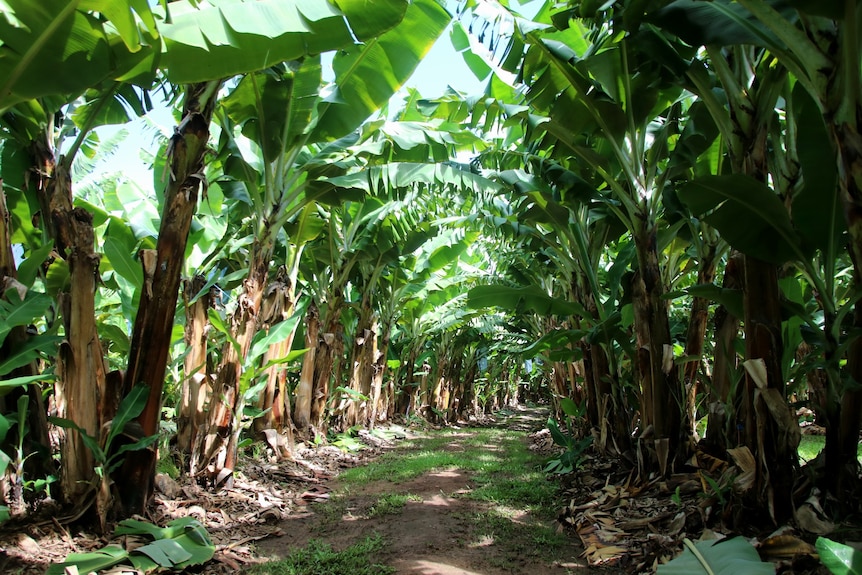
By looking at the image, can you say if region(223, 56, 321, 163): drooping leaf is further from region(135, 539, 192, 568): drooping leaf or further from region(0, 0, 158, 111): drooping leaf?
region(135, 539, 192, 568): drooping leaf

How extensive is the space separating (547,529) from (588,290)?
2.30m

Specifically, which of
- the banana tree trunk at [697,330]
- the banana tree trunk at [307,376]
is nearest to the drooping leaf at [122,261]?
the banana tree trunk at [307,376]

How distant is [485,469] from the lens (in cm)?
581

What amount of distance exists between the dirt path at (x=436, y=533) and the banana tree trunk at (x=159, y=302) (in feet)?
2.86

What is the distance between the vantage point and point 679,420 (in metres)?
3.71

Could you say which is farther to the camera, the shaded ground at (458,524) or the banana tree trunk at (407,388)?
the banana tree trunk at (407,388)

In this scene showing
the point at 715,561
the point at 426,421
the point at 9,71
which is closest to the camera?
the point at 715,561

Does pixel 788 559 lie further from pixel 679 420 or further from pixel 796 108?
pixel 796 108

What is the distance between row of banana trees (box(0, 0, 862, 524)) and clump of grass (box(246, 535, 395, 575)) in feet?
3.02

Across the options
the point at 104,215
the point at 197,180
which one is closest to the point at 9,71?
the point at 197,180

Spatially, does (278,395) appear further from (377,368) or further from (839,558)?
(839,558)

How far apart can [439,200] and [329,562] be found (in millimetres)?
4652

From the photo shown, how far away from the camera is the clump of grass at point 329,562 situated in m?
2.76

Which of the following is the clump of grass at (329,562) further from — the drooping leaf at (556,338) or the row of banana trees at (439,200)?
the drooping leaf at (556,338)
